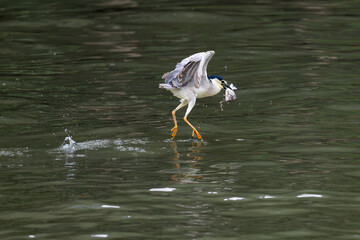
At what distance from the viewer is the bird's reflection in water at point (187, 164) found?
9719mm

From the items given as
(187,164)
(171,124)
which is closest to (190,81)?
(171,124)

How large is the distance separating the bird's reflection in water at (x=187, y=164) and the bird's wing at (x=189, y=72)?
93 centimetres

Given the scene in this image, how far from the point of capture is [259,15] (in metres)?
22.5

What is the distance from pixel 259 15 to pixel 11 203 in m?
15.0

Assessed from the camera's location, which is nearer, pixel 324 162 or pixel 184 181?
pixel 184 181

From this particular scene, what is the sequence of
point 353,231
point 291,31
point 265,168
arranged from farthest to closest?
point 291,31 → point 265,168 → point 353,231

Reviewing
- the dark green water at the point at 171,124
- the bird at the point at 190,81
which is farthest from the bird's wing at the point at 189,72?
the dark green water at the point at 171,124

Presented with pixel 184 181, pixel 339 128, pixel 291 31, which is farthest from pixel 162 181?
pixel 291 31

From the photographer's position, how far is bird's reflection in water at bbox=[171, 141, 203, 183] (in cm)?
972

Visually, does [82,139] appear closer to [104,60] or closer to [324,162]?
[324,162]

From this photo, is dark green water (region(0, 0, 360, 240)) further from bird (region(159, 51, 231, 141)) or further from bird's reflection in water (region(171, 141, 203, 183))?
bird (region(159, 51, 231, 141))

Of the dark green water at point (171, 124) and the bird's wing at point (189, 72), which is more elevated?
the bird's wing at point (189, 72)

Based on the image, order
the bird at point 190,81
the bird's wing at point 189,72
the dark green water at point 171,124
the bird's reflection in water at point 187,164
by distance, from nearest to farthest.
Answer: the dark green water at point 171,124 < the bird's reflection in water at point 187,164 < the bird's wing at point 189,72 < the bird at point 190,81

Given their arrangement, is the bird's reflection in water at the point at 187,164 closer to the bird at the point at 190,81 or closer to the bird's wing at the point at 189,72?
the bird at the point at 190,81
